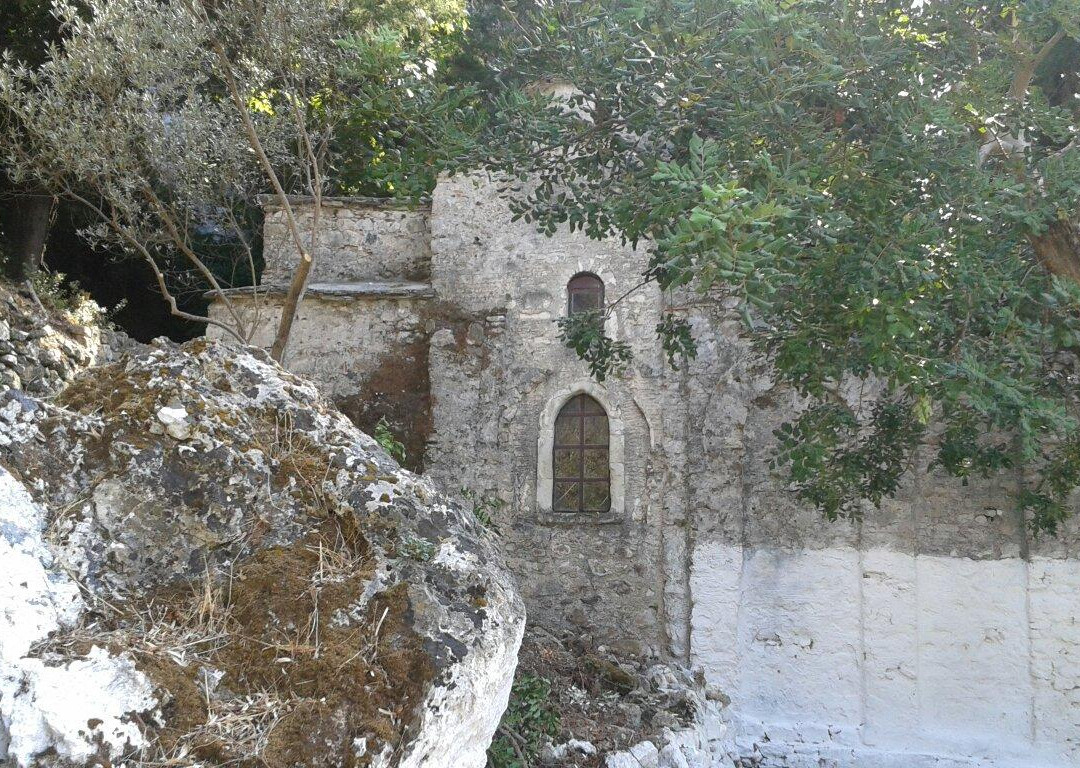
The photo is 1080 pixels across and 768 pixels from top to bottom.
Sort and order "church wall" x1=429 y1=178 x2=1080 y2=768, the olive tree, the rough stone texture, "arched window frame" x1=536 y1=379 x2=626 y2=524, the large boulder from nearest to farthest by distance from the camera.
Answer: the large boulder → the rough stone texture → "church wall" x1=429 y1=178 x2=1080 y2=768 → the olive tree → "arched window frame" x1=536 y1=379 x2=626 y2=524

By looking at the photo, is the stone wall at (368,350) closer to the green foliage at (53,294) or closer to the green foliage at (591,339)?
the green foliage at (53,294)

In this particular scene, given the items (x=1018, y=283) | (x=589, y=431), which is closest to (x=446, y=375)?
(x=589, y=431)

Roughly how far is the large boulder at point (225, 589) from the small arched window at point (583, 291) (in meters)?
6.04

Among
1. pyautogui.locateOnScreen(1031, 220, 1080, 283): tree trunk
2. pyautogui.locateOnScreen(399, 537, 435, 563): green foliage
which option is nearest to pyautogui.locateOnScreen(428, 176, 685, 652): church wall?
pyautogui.locateOnScreen(1031, 220, 1080, 283): tree trunk

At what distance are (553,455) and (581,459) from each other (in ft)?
0.99

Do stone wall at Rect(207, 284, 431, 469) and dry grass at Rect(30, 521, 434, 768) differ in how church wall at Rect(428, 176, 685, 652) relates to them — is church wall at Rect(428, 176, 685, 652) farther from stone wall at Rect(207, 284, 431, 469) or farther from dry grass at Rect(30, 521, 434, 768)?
dry grass at Rect(30, 521, 434, 768)

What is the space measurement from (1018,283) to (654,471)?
425 centimetres

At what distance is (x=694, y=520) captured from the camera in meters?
8.98

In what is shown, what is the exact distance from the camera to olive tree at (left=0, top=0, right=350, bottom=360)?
8648 millimetres

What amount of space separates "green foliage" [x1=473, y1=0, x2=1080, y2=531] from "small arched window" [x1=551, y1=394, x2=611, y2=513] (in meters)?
3.07

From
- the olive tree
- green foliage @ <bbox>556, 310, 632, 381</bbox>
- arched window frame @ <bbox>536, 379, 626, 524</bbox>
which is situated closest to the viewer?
green foliage @ <bbox>556, 310, 632, 381</bbox>

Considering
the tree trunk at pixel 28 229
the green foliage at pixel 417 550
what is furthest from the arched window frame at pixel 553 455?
the tree trunk at pixel 28 229

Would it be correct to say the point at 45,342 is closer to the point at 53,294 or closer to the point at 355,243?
the point at 53,294

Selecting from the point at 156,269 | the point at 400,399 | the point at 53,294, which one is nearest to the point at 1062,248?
the point at 400,399
